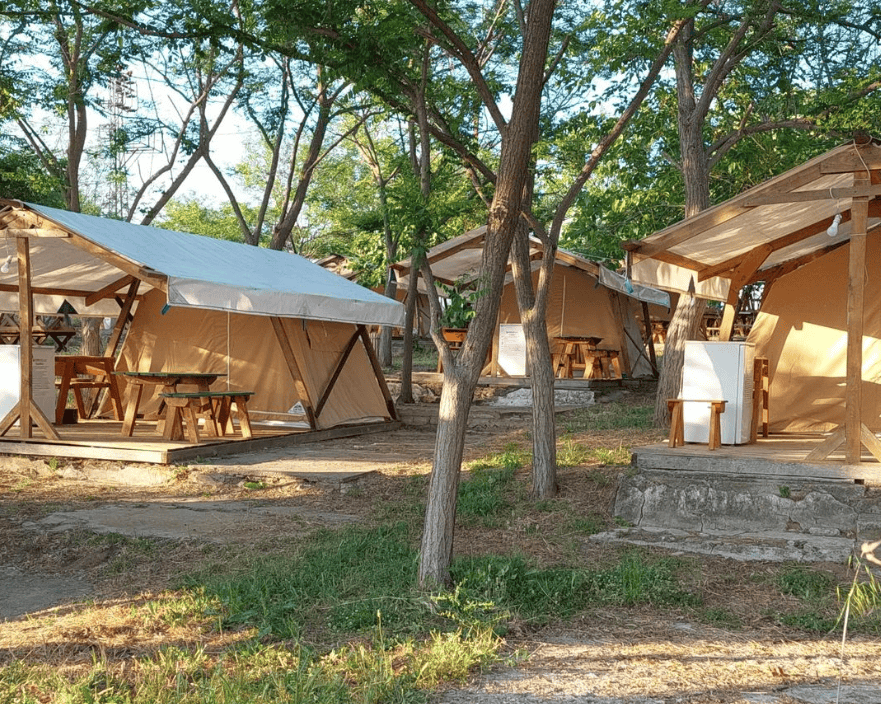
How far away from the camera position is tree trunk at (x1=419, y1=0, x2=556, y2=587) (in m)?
5.35

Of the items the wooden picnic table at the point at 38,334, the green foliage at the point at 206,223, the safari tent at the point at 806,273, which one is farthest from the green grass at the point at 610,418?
the green foliage at the point at 206,223

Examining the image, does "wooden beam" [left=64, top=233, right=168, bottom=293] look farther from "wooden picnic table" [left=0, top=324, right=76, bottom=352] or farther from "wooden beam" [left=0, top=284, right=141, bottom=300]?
"wooden picnic table" [left=0, top=324, right=76, bottom=352]

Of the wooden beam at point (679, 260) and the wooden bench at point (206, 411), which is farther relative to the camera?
the wooden bench at point (206, 411)

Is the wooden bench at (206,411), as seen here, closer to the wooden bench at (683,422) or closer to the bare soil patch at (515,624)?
the bare soil patch at (515,624)

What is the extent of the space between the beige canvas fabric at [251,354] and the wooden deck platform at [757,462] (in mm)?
5737

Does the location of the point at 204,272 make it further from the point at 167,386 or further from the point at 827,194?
the point at 827,194

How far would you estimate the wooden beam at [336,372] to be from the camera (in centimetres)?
Result: 1262

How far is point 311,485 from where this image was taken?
9.15 metres

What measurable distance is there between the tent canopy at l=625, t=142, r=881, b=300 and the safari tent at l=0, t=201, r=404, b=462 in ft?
13.8

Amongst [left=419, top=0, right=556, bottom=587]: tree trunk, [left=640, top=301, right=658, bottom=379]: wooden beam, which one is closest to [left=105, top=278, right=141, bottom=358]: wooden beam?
[left=419, top=0, right=556, bottom=587]: tree trunk

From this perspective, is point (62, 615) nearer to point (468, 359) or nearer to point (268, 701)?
point (268, 701)

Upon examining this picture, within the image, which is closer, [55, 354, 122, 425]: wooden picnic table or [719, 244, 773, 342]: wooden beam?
[719, 244, 773, 342]: wooden beam

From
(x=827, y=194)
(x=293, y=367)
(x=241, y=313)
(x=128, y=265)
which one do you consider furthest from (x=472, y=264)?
(x=827, y=194)

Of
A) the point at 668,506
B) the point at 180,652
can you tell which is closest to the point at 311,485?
the point at 668,506
